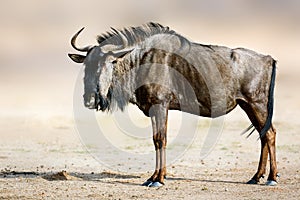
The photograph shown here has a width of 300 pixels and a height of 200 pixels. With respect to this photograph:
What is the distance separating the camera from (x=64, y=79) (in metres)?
39.8

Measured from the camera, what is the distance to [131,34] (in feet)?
42.7

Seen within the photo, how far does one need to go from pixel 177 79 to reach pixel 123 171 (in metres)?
2.67

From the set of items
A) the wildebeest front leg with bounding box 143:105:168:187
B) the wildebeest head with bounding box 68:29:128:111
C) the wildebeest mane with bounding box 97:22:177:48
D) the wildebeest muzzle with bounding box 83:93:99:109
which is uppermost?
the wildebeest mane with bounding box 97:22:177:48

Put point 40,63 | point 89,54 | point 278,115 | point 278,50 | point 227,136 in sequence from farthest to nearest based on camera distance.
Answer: point 278,50
point 40,63
point 278,115
point 227,136
point 89,54

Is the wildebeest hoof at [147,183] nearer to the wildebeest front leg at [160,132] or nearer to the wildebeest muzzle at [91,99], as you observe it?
the wildebeest front leg at [160,132]

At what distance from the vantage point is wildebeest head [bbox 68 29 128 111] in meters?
12.4

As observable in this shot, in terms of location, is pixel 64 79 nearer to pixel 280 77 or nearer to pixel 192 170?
pixel 280 77

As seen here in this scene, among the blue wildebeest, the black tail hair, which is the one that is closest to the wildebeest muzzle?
the blue wildebeest

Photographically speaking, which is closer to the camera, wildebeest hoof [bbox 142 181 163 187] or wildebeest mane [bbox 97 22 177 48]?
wildebeest hoof [bbox 142 181 163 187]

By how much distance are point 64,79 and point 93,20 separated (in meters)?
18.9

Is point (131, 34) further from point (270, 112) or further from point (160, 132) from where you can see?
point (270, 112)

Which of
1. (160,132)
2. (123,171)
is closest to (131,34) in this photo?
(160,132)

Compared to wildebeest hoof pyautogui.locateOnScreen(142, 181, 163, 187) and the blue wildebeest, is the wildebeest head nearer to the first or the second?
the blue wildebeest

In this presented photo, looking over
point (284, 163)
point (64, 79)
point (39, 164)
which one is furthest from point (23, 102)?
point (284, 163)
